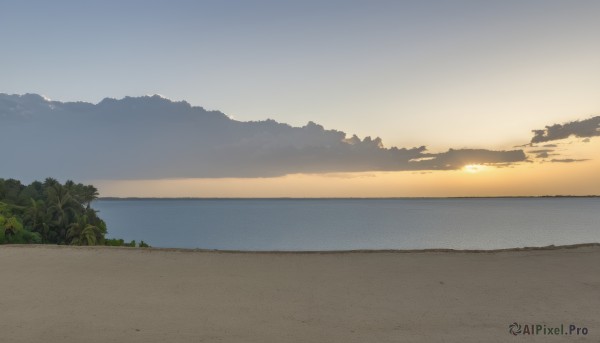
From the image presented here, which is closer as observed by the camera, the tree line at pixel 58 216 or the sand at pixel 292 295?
the sand at pixel 292 295

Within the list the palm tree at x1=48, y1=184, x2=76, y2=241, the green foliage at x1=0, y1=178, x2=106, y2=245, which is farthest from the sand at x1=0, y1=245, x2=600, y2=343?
the palm tree at x1=48, y1=184, x2=76, y2=241

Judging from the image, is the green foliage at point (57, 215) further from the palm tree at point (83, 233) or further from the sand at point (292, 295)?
the sand at point (292, 295)

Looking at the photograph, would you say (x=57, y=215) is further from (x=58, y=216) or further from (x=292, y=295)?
(x=292, y=295)

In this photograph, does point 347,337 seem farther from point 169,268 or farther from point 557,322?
point 169,268

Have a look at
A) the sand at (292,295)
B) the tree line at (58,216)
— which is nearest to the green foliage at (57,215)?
the tree line at (58,216)

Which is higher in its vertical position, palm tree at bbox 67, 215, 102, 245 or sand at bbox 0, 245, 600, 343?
sand at bbox 0, 245, 600, 343

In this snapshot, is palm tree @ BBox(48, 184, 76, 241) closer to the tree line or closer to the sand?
the tree line

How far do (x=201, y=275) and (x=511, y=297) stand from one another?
740cm

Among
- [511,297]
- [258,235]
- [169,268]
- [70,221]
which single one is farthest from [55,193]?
[258,235]

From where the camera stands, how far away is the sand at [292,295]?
772cm

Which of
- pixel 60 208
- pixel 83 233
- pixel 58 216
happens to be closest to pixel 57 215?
pixel 58 216

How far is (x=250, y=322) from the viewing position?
26.9ft

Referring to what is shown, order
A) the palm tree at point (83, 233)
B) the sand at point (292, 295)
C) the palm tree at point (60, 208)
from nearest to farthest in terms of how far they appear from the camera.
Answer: the sand at point (292, 295) → the palm tree at point (83, 233) → the palm tree at point (60, 208)

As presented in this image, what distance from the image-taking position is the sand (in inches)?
304
